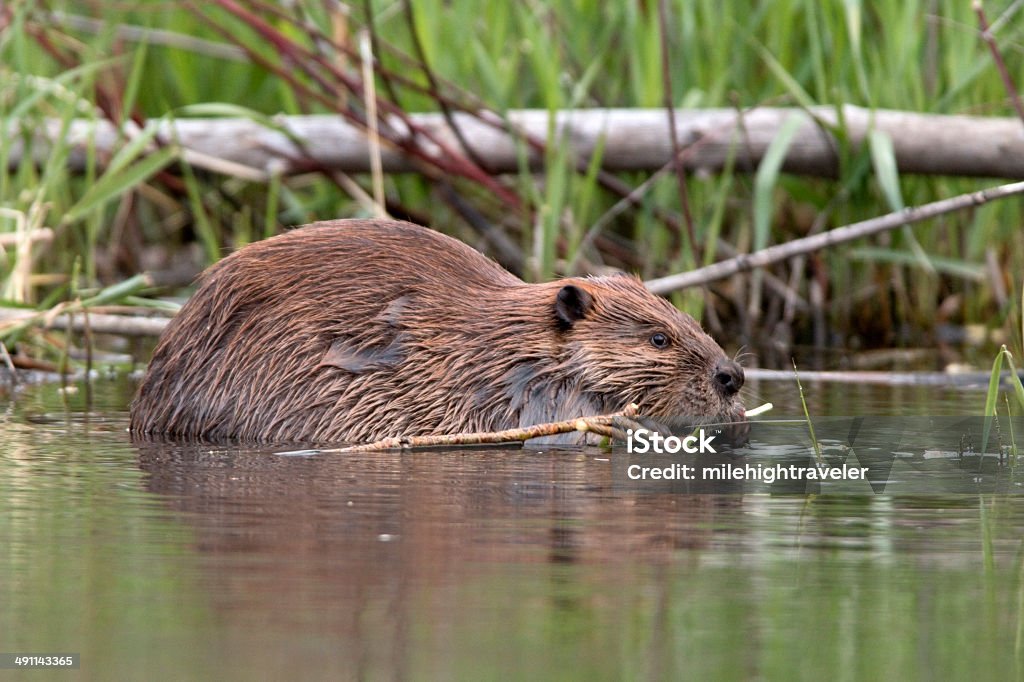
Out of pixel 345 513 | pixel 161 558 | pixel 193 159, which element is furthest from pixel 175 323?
pixel 193 159

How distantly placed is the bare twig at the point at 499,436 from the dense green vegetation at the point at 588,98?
1814mm

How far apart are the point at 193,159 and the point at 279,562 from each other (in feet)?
13.5

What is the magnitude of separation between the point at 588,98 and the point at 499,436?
10.2ft

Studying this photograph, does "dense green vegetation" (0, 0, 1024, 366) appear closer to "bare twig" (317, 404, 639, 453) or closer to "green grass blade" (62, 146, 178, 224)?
"green grass blade" (62, 146, 178, 224)

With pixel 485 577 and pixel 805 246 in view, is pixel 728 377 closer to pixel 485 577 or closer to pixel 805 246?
pixel 805 246

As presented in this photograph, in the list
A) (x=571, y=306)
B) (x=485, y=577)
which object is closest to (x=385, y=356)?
(x=571, y=306)

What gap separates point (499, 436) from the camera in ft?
11.3

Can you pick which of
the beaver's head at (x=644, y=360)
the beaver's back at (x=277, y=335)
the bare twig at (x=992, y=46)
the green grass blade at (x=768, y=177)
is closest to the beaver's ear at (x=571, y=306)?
the beaver's head at (x=644, y=360)

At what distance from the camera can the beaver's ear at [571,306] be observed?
3789 millimetres

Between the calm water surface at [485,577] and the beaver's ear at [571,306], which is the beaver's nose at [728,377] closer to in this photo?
the beaver's ear at [571,306]

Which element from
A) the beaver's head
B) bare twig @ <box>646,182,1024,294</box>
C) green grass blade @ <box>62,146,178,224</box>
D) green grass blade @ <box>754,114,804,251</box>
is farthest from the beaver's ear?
green grass blade @ <box>62,146,178,224</box>

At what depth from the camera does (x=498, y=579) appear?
205 cm

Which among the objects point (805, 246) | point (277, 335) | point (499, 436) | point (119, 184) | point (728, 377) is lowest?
point (499, 436)

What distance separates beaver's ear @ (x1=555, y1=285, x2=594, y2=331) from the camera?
3.79 m
